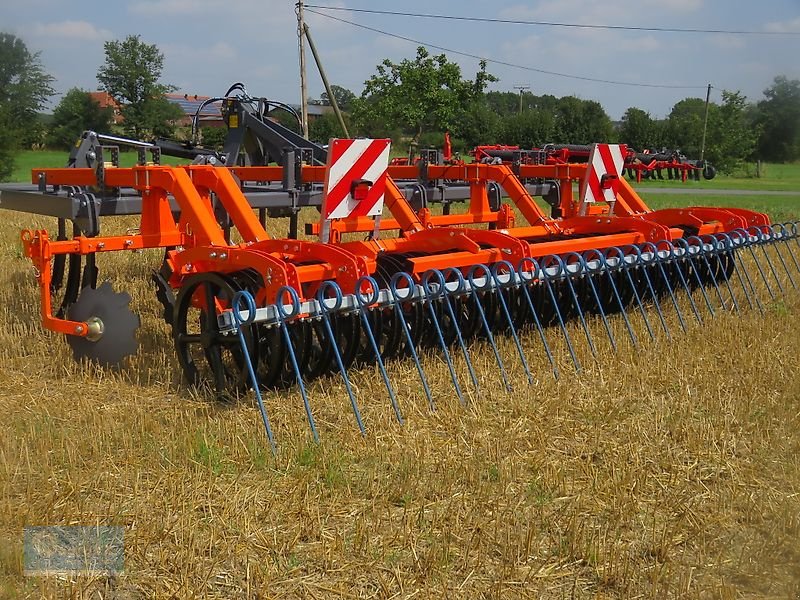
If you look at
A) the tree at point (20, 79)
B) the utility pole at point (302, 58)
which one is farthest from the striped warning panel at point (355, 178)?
the utility pole at point (302, 58)

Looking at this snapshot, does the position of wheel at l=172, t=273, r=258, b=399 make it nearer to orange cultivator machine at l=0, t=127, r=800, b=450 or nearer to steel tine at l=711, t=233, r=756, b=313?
orange cultivator machine at l=0, t=127, r=800, b=450

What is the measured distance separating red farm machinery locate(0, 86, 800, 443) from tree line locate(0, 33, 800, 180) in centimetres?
79

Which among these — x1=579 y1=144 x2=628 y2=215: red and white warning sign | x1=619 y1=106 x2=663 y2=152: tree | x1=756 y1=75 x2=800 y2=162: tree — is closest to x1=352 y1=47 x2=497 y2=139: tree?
x1=619 y1=106 x2=663 y2=152: tree

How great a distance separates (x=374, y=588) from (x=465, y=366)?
2310mm

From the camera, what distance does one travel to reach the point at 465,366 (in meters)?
4.59

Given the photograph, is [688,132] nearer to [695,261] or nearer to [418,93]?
[418,93]

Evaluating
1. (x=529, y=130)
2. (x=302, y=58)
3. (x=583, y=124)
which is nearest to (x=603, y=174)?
(x=302, y=58)

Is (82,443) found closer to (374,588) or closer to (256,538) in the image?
(256,538)

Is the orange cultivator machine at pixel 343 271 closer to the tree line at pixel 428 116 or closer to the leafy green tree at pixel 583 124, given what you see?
the tree line at pixel 428 116

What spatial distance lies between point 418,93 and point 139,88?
1438cm

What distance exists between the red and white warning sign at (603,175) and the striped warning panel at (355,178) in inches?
89.6

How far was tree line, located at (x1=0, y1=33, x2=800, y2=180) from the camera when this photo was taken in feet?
5.43

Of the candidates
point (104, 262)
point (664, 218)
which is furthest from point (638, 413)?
point (104, 262)

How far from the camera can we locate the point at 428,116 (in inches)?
1038
